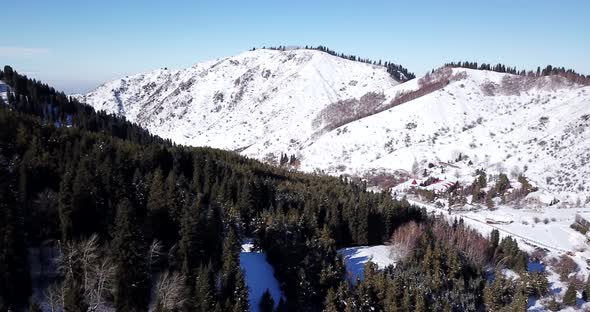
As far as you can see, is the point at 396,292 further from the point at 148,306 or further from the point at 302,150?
the point at 302,150

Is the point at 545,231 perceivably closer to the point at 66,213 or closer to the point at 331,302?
the point at 331,302

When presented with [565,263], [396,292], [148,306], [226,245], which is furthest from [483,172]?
[148,306]

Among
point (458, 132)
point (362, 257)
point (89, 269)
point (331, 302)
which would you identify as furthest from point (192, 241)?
point (458, 132)

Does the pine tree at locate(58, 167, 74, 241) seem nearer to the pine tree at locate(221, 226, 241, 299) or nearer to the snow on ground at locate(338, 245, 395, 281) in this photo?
the pine tree at locate(221, 226, 241, 299)

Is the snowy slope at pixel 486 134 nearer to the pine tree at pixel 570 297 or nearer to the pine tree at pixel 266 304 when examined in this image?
the pine tree at pixel 570 297

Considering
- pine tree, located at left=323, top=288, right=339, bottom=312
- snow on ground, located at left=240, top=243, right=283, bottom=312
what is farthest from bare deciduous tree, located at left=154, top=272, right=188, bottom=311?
pine tree, located at left=323, top=288, right=339, bottom=312

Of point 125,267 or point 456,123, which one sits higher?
point 456,123
